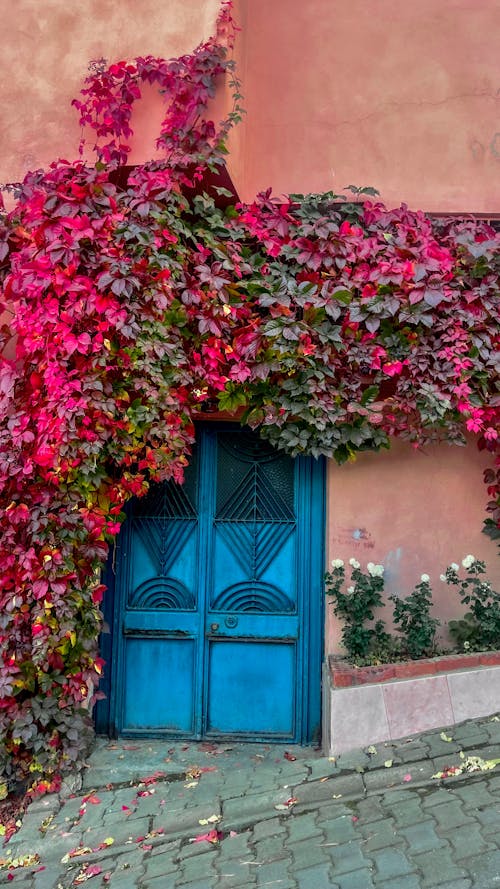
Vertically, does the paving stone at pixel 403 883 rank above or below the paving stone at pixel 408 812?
below

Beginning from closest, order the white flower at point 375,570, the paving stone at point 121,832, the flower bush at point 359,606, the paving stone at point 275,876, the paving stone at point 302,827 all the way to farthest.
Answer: the paving stone at point 275,876 < the paving stone at point 302,827 < the paving stone at point 121,832 < the flower bush at point 359,606 < the white flower at point 375,570

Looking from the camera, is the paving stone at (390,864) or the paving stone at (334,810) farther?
the paving stone at (334,810)

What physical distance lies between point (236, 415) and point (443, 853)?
9.29ft

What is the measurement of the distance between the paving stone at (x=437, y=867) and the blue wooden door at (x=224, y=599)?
178cm

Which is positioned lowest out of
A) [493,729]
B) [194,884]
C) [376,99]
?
[194,884]

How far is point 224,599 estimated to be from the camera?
14.6 ft

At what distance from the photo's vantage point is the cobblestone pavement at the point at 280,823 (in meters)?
2.61

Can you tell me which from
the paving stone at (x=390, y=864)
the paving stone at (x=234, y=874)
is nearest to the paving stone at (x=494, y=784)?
the paving stone at (x=390, y=864)

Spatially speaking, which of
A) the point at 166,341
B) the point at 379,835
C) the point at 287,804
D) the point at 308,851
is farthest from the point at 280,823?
the point at 166,341

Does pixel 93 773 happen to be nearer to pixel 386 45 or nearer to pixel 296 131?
pixel 296 131

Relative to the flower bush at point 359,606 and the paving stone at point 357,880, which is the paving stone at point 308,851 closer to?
the paving stone at point 357,880

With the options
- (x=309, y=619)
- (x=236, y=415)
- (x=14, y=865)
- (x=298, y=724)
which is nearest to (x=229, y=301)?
(x=236, y=415)

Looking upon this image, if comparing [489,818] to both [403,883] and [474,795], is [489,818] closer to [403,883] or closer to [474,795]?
[474,795]

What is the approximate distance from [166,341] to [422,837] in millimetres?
2838
